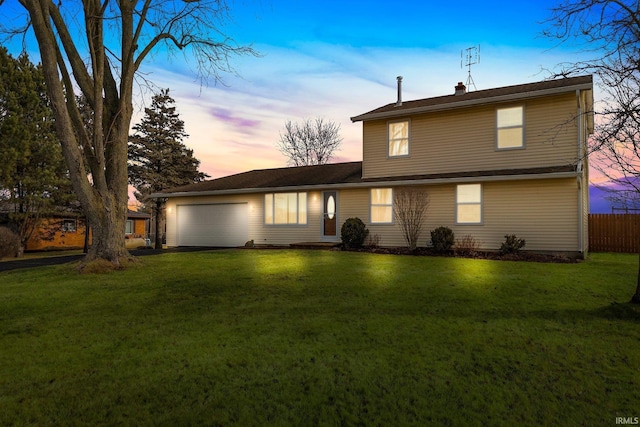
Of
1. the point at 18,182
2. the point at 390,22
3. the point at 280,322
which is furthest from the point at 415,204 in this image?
the point at 18,182

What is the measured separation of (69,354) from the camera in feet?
13.7

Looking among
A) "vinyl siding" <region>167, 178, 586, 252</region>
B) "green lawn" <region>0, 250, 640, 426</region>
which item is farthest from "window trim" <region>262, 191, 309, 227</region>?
"green lawn" <region>0, 250, 640, 426</region>

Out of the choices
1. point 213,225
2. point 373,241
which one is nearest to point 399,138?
point 373,241

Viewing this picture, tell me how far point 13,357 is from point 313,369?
3320mm

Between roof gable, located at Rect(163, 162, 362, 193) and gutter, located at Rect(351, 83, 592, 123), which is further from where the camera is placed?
roof gable, located at Rect(163, 162, 362, 193)

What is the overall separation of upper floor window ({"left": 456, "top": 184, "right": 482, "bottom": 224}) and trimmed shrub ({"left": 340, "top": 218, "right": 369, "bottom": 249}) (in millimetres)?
3770

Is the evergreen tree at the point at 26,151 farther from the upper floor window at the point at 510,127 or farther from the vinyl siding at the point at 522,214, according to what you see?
the upper floor window at the point at 510,127

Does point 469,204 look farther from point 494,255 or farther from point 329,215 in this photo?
point 329,215

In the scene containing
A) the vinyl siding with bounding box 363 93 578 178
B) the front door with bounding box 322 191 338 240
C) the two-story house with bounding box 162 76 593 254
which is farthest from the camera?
the front door with bounding box 322 191 338 240

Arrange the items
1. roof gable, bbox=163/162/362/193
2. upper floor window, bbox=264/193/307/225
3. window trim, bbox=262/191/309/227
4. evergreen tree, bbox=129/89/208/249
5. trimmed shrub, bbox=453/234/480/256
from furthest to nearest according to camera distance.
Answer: evergreen tree, bbox=129/89/208/249 < upper floor window, bbox=264/193/307/225 < window trim, bbox=262/191/309/227 < roof gable, bbox=163/162/362/193 < trimmed shrub, bbox=453/234/480/256

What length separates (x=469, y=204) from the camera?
1444 centimetres

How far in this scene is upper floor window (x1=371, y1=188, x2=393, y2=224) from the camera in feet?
52.6

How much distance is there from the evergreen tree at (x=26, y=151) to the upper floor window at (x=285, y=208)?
485 inches

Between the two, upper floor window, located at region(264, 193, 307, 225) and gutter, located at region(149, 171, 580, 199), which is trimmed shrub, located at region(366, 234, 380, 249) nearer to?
gutter, located at region(149, 171, 580, 199)
